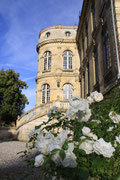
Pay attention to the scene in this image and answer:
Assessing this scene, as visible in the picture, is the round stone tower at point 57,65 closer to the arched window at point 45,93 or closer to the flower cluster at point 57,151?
the arched window at point 45,93

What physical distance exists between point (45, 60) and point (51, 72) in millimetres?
2379

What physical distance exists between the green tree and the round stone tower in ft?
18.3

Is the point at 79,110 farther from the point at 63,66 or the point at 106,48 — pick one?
the point at 63,66

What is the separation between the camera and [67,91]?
59.8 ft

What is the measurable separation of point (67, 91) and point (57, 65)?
3.54 metres

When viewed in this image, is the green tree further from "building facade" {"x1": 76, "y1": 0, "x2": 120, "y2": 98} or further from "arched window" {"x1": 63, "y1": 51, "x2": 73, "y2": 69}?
"building facade" {"x1": 76, "y1": 0, "x2": 120, "y2": 98}

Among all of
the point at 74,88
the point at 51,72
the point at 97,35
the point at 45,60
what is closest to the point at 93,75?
the point at 97,35

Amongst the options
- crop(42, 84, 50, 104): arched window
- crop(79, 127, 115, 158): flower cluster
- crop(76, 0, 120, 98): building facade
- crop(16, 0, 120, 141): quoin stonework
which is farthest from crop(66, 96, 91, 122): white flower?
crop(42, 84, 50, 104): arched window

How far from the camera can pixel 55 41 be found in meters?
19.7

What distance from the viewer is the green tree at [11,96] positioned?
2178cm

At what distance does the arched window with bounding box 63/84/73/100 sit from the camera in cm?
1811

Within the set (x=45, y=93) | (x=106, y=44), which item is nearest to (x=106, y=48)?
(x=106, y=44)

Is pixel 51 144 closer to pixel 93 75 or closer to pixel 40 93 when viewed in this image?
pixel 93 75

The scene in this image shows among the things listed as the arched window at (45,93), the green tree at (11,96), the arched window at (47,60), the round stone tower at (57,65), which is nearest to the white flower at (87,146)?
the round stone tower at (57,65)
